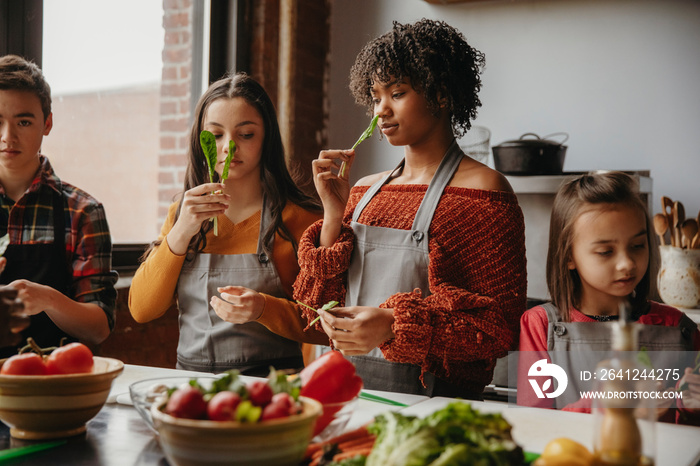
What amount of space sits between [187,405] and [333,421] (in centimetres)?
24

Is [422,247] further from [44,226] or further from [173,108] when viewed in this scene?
[173,108]

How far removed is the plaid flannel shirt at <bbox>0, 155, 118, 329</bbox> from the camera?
173cm

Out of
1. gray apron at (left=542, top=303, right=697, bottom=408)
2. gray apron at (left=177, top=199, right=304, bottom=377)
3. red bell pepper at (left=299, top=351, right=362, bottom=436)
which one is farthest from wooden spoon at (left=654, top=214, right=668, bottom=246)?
red bell pepper at (left=299, top=351, right=362, bottom=436)

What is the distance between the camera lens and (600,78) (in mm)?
2920

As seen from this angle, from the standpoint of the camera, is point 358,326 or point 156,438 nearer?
point 156,438

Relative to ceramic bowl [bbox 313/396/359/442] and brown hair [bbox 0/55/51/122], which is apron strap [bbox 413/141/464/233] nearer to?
ceramic bowl [bbox 313/396/359/442]

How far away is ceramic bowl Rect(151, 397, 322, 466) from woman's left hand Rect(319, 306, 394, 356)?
60cm

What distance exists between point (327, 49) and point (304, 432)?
292 centimetres

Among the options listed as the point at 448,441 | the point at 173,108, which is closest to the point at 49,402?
the point at 448,441

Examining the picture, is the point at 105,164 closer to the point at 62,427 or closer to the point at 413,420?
the point at 62,427

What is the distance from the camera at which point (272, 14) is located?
10.2 feet

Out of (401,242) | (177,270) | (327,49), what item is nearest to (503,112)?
(327,49)

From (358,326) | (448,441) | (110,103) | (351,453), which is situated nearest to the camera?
(448,441)

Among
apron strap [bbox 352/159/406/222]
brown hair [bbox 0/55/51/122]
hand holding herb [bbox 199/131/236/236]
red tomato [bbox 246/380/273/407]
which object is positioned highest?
brown hair [bbox 0/55/51/122]
